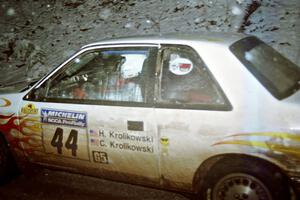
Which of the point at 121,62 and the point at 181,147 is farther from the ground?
the point at 121,62

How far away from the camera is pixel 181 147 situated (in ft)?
9.87

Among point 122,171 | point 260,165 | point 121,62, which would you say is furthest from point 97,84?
point 260,165

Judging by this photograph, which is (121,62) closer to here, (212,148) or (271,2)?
(212,148)

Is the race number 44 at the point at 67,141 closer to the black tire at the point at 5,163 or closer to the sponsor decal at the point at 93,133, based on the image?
the sponsor decal at the point at 93,133

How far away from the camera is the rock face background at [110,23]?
7.71m

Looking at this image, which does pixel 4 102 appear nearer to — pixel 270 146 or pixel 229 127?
pixel 229 127

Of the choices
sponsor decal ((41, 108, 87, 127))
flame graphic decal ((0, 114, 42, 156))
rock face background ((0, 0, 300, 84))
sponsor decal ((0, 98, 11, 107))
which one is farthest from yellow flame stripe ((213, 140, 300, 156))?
rock face background ((0, 0, 300, 84))

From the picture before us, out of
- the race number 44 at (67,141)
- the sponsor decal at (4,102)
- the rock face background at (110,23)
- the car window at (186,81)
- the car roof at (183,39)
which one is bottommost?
the race number 44 at (67,141)

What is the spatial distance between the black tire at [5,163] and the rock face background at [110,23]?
4454 millimetres

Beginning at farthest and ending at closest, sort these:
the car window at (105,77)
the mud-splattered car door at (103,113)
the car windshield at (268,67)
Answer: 1. the car window at (105,77)
2. the mud-splattered car door at (103,113)
3. the car windshield at (268,67)

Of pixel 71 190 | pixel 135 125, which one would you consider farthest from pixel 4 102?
pixel 135 125

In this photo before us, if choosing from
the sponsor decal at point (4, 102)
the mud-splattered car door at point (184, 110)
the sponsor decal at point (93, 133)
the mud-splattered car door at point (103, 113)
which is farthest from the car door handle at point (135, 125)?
the sponsor decal at point (4, 102)

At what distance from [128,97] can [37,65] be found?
594cm

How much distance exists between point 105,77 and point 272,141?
170 cm
